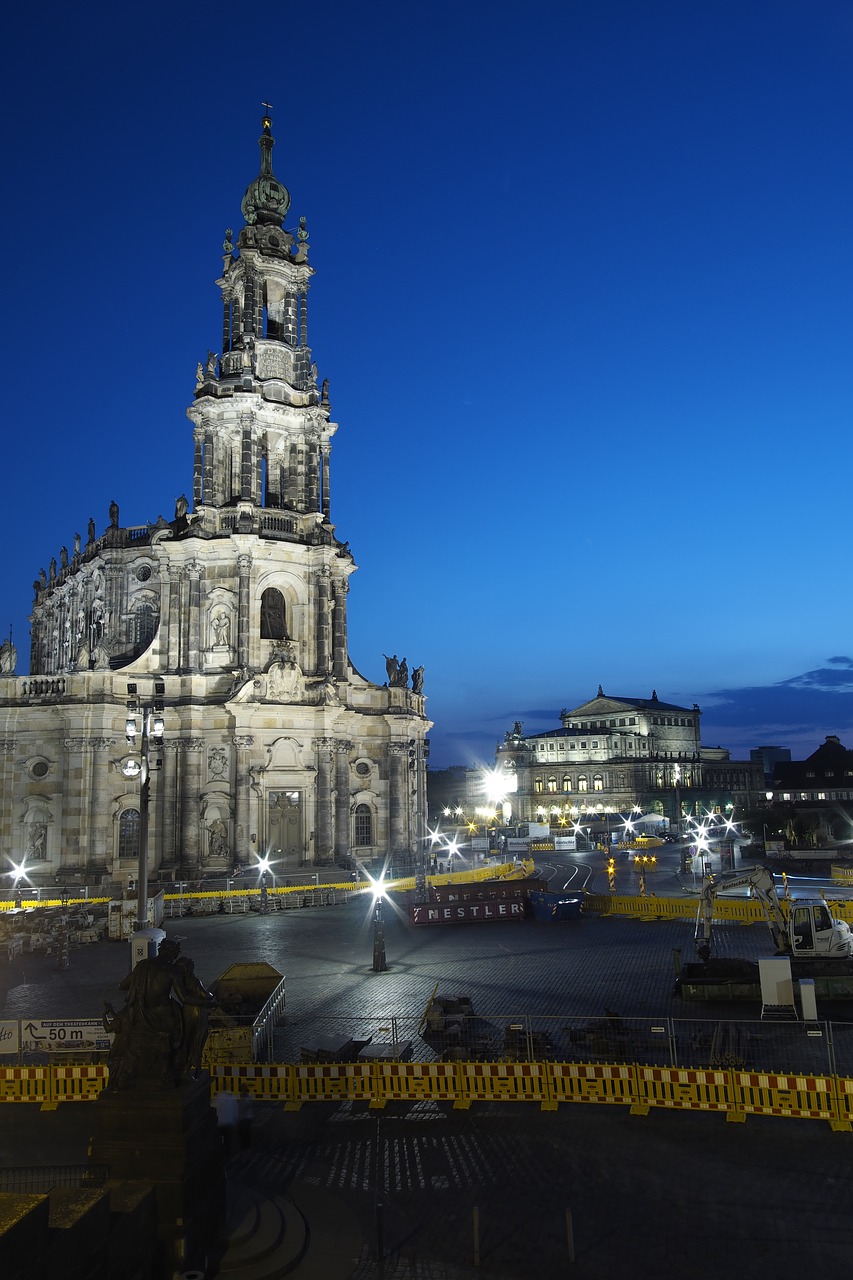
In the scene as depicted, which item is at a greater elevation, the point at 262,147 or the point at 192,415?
the point at 262,147

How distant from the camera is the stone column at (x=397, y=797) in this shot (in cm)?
5447

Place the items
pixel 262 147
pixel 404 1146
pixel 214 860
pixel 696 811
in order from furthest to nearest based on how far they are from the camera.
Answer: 1. pixel 696 811
2. pixel 262 147
3. pixel 214 860
4. pixel 404 1146

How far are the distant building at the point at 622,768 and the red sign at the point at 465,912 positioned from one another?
90999 mm

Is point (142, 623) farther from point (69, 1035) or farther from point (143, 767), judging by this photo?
point (69, 1035)

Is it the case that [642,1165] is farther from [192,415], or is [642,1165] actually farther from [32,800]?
[192,415]

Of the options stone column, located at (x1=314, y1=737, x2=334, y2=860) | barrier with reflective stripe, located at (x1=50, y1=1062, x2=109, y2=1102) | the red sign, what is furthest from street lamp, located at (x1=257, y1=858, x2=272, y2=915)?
barrier with reflective stripe, located at (x1=50, y1=1062, x2=109, y2=1102)

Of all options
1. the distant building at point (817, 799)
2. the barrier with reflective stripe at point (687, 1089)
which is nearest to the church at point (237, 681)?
the distant building at point (817, 799)

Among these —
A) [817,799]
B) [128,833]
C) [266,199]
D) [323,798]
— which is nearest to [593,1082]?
[323,798]

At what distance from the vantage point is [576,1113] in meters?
14.5

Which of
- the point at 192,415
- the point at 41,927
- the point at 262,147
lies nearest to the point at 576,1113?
the point at 41,927

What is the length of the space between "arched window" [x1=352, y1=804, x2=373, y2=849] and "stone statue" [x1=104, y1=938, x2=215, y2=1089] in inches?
1733

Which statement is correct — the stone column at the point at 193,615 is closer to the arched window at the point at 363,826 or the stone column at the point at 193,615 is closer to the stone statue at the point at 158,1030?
the arched window at the point at 363,826

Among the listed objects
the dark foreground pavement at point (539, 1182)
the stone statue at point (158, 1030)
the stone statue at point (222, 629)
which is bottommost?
the dark foreground pavement at point (539, 1182)

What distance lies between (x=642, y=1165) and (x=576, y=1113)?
2.15 m
